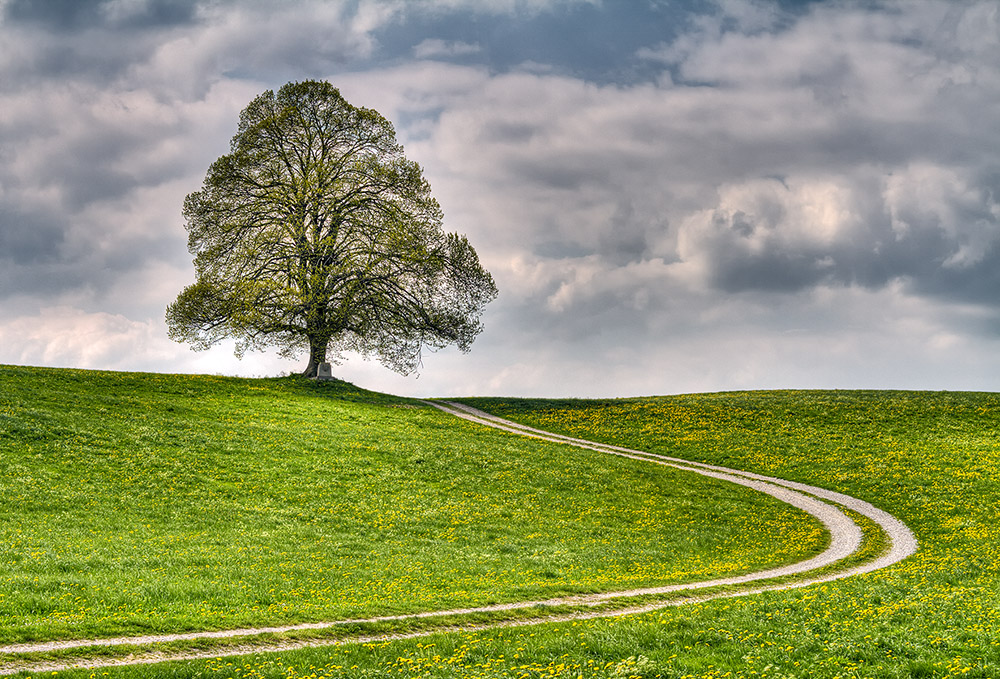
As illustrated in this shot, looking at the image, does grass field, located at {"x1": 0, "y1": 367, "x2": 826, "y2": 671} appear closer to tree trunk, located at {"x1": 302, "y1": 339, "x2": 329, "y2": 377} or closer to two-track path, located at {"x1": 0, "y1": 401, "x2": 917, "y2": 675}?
two-track path, located at {"x1": 0, "y1": 401, "x2": 917, "y2": 675}

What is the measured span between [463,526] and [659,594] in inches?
410

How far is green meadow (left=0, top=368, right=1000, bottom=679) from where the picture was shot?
14.3 metres

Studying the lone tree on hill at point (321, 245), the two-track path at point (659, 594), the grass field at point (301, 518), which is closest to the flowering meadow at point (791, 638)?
the two-track path at point (659, 594)

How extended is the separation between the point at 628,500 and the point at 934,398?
39.1m

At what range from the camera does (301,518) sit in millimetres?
29219

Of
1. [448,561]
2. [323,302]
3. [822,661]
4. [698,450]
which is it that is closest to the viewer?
[822,661]

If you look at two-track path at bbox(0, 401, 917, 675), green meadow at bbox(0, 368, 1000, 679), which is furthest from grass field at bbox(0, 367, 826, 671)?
two-track path at bbox(0, 401, 917, 675)

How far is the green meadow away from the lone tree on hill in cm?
619

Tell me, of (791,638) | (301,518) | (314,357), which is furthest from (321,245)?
(791,638)

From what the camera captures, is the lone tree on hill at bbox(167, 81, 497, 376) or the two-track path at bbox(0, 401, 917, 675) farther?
the lone tree on hill at bbox(167, 81, 497, 376)

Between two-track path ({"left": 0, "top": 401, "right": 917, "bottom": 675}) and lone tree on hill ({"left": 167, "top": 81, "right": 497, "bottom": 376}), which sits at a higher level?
lone tree on hill ({"left": 167, "top": 81, "right": 497, "bottom": 376})

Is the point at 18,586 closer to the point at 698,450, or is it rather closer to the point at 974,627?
the point at 974,627

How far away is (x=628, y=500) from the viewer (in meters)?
35.8

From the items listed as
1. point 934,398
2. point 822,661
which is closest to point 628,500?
point 822,661
